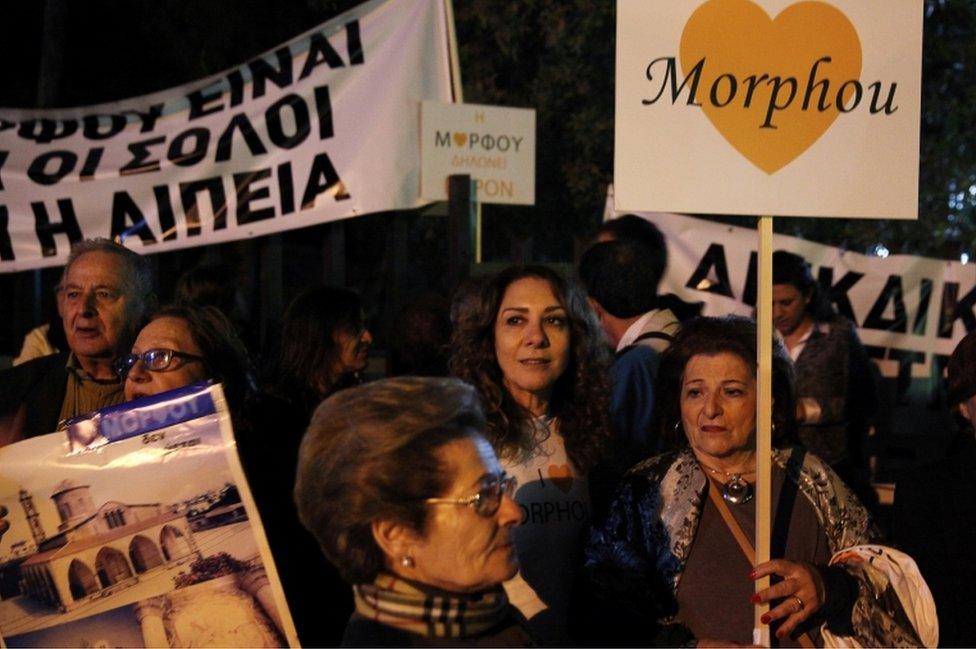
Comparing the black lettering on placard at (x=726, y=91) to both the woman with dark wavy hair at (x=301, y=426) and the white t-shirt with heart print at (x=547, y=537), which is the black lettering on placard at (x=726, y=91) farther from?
the woman with dark wavy hair at (x=301, y=426)

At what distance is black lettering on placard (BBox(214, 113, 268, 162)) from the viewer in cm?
642

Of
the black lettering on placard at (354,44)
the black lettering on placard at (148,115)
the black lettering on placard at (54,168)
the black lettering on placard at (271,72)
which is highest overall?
the black lettering on placard at (354,44)

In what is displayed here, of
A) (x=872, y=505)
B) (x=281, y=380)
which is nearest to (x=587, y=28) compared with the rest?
(x=872, y=505)

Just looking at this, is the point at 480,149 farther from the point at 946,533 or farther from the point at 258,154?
the point at 946,533

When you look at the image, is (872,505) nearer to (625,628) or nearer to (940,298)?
(940,298)

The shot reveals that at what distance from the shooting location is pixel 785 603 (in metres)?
2.93

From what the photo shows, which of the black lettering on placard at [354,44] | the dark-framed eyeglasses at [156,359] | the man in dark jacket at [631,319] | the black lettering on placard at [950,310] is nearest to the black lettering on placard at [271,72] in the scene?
the black lettering on placard at [354,44]

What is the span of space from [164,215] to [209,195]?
0.26 meters

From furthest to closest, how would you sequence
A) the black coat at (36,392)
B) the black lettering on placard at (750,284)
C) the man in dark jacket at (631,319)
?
the black lettering on placard at (750,284) → the man in dark jacket at (631,319) → the black coat at (36,392)

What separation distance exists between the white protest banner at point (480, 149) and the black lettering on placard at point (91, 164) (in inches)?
68.8

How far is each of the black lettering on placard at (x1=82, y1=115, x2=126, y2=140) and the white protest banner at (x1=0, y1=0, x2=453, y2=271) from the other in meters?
0.01

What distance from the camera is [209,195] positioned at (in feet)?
21.1

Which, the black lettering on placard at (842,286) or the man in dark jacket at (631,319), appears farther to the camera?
the black lettering on placard at (842,286)

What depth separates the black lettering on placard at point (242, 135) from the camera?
6422 millimetres
